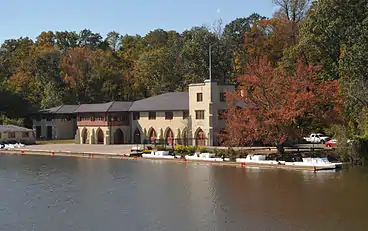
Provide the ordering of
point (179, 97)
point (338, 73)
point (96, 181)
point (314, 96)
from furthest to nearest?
point (179, 97) → point (338, 73) → point (314, 96) → point (96, 181)

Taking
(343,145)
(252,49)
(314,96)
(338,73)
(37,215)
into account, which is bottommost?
(37,215)

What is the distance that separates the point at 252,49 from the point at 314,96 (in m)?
35.6

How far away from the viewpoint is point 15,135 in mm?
69875

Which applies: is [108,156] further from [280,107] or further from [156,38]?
[156,38]

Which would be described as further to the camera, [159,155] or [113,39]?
[113,39]

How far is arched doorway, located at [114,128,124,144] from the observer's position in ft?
219

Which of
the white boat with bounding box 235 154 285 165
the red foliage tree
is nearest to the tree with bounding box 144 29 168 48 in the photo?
the red foliage tree

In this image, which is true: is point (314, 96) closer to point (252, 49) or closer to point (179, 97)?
point (179, 97)

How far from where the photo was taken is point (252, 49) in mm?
77000

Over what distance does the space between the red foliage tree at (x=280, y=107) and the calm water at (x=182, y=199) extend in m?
4.73

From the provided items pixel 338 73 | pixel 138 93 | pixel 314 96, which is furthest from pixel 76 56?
pixel 314 96

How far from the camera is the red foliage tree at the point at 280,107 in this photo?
42.4 metres

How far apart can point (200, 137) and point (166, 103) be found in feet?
26.5

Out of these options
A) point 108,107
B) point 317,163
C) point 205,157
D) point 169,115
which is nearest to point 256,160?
point 317,163
